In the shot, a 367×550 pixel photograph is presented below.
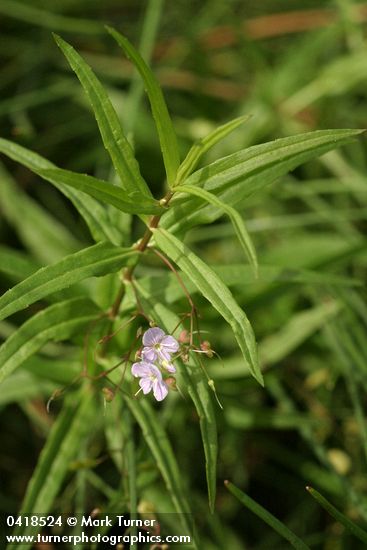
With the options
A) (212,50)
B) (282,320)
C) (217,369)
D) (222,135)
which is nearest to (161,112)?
(222,135)

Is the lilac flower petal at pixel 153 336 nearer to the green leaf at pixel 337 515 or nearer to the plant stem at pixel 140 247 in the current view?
the plant stem at pixel 140 247

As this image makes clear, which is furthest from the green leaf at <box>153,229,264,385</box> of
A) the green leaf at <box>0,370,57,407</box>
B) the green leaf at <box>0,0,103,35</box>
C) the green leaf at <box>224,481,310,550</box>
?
the green leaf at <box>0,0,103,35</box>

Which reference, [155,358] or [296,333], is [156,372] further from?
[296,333]

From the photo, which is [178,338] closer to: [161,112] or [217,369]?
[161,112]

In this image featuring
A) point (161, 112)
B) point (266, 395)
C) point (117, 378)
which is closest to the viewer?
point (161, 112)

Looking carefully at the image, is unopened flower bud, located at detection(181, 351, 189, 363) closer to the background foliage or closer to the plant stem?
the background foliage

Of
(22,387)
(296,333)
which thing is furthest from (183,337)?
(296,333)
